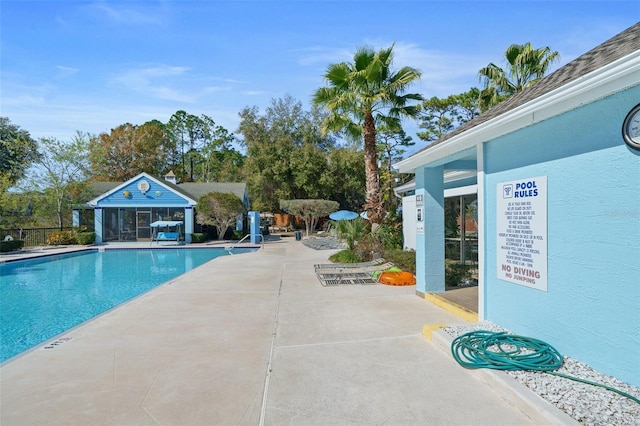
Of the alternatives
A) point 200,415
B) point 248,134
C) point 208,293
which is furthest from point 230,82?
point 248,134

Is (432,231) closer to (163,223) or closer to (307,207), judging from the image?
(163,223)

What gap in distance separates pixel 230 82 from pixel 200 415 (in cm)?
1459

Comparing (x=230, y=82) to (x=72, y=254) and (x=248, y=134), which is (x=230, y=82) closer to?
(x=72, y=254)

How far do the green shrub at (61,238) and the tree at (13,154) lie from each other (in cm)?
367

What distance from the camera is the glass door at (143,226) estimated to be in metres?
25.9

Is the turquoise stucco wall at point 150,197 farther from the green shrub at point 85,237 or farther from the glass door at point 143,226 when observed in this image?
the green shrub at point 85,237

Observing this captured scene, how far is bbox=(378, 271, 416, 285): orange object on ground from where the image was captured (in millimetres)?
9242

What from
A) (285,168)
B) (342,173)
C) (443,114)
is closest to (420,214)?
(443,114)

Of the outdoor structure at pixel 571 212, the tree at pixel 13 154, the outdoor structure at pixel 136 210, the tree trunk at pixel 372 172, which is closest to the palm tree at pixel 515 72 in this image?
the tree trunk at pixel 372 172

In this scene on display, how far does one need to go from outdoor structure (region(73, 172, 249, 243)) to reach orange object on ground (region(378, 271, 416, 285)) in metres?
18.4

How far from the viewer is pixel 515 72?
1686cm

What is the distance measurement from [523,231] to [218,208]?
21.5 m

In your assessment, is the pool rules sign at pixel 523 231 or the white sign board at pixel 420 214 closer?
the pool rules sign at pixel 523 231

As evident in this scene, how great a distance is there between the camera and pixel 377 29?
1280 cm
